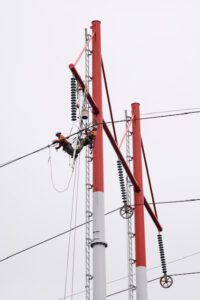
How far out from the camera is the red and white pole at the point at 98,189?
75.0ft

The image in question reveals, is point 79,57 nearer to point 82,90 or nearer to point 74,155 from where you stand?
point 82,90

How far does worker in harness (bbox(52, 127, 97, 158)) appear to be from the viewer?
2400cm

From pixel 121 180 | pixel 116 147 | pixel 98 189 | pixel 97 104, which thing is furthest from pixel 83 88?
pixel 121 180

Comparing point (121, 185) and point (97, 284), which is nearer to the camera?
point (97, 284)

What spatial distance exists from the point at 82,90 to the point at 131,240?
6.06m

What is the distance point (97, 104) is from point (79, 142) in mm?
1665

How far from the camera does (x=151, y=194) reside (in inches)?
1238

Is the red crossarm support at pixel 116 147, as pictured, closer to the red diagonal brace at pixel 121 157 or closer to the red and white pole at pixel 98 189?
the red diagonal brace at pixel 121 157

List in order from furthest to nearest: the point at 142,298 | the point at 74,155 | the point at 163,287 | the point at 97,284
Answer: the point at 163,287, the point at 142,298, the point at 74,155, the point at 97,284

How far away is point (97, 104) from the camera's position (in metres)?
25.5

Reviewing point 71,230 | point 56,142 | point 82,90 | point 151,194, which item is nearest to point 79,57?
point 82,90

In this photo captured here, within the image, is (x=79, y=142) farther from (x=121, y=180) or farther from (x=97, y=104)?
(x=121, y=180)

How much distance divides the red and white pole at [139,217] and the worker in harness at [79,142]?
17.4 feet

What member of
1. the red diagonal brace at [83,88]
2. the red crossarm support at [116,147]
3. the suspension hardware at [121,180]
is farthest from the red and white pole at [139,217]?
the red diagonal brace at [83,88]
